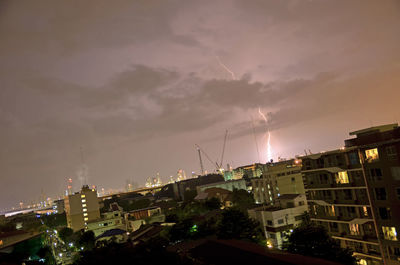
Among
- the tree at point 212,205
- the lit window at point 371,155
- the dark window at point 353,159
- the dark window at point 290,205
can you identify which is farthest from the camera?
the tree at point 212,205

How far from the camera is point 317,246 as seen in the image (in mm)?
19578

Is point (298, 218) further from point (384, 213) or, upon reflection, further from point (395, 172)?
point (395, 172)

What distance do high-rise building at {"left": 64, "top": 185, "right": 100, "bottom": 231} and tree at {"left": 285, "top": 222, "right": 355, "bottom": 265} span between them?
58247 mm

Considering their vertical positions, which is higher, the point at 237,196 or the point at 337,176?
the point at 337,176

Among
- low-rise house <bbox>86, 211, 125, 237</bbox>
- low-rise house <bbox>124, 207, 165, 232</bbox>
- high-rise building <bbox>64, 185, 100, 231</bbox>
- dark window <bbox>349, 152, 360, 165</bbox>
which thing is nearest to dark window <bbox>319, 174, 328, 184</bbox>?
dark window <bbox>349, 152, 360, 165</bbox>

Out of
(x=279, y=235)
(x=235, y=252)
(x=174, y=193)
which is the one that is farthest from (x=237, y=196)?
(x=174, y=193)

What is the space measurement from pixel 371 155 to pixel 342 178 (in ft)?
12.8

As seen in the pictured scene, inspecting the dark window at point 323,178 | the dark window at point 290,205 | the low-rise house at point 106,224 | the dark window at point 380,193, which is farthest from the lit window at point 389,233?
the low-rise house at point 106,224

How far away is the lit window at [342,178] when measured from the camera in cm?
2517

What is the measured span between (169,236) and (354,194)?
1828 centimetres

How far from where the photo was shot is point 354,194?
2442cm

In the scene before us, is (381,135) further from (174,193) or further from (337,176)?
(174,193)

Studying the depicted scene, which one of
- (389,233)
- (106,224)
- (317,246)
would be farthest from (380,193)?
(106,224)

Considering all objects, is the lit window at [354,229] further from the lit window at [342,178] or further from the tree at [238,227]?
the tree at [238,227]
